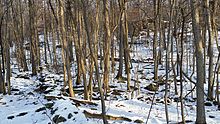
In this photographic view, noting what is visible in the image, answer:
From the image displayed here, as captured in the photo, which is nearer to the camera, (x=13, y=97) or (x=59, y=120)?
(x=59, y=120)

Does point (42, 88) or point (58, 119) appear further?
point (42, 88)

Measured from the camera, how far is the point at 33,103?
1255 centimetres

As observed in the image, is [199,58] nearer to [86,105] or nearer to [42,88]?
[86,105]

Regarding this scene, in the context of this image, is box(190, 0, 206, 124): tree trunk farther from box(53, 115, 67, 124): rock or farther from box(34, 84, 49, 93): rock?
box(34, 84, 49, 93): rock

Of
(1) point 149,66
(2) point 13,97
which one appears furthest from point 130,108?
(1) point 149,66

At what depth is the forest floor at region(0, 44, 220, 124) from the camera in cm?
970

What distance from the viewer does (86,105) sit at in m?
11.5

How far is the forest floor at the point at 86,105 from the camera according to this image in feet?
31.8

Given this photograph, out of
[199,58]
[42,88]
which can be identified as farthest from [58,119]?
[42,88]

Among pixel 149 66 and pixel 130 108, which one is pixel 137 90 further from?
pixel 149 66

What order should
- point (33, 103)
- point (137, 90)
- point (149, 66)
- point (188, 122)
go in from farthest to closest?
point (149, 66) < point (137, 90) < point (33, 103) < point (188, 122)

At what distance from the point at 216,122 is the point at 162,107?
245cm

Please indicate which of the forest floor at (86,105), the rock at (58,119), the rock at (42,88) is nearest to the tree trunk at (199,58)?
the forest floor at (86,105)

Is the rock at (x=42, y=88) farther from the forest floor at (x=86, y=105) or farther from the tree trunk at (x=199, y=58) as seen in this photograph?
the tree trunk at (x=199, y=58)
